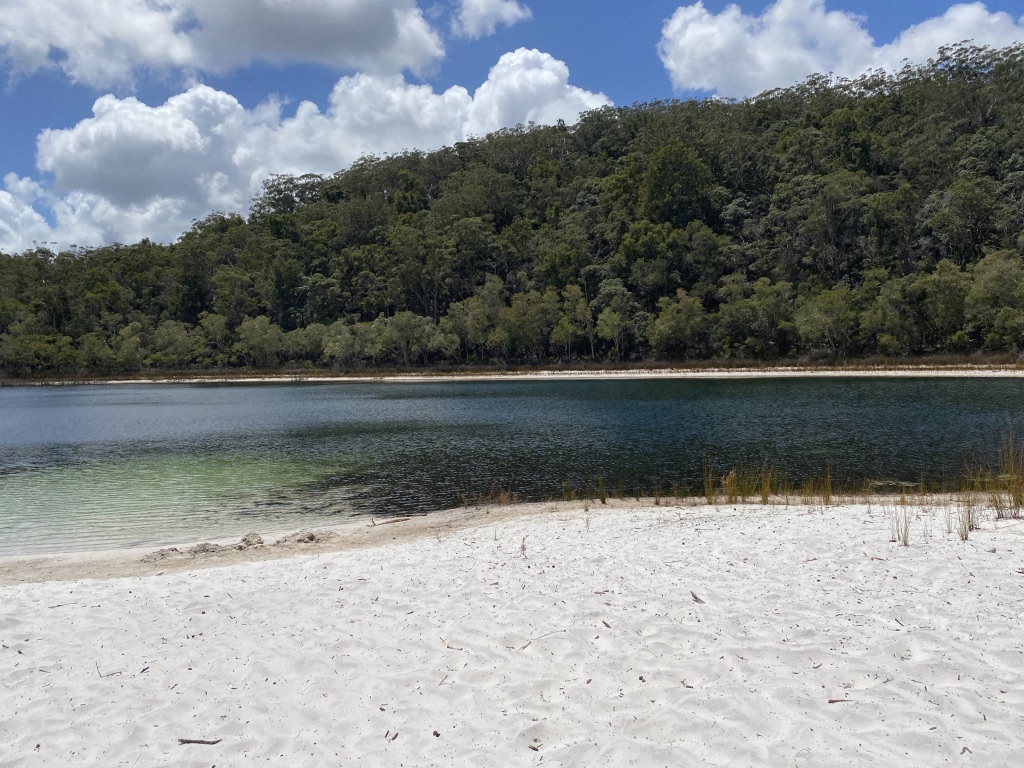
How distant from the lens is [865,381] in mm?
50188

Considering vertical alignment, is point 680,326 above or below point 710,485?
above

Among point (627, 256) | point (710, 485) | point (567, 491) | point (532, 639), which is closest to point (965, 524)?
point (532, 639)

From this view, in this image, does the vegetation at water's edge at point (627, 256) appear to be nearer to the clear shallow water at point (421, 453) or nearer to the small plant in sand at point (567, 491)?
the clear shallow water at point (421, 453)

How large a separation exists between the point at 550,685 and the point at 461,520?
8.15 metres

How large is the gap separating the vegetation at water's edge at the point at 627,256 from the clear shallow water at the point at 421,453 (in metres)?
34.4

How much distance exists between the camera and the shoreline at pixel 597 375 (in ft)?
178

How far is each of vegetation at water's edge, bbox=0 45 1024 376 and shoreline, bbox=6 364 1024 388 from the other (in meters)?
4.77

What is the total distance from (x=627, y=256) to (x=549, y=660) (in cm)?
8829

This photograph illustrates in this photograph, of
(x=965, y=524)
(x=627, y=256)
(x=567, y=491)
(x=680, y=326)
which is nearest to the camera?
(x=965, y=524)

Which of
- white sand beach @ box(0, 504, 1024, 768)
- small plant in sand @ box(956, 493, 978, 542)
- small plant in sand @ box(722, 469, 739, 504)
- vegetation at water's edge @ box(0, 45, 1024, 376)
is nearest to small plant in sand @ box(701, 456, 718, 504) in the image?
small plant in sand @ box(722, 469, 739, 504)

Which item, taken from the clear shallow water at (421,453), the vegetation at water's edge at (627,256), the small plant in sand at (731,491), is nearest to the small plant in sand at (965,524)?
the small plant in sand at (731,491)

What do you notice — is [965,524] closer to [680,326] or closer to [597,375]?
[597,375]

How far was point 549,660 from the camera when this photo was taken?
4.90 m

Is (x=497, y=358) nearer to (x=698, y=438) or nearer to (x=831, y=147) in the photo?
(x=831, y=147)
